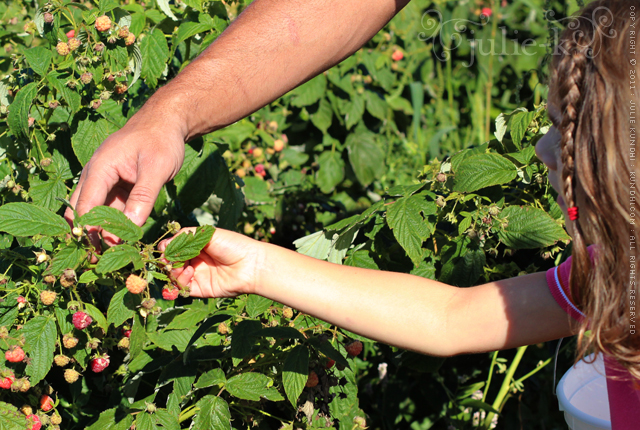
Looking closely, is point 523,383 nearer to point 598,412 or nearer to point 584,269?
point 598,412

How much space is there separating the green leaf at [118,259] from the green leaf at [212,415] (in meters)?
0.37

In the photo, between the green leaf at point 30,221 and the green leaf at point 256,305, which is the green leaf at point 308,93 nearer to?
the green leaf at point 256,305

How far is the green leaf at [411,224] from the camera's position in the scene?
1.44 m

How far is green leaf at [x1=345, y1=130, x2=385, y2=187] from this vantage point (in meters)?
2.79

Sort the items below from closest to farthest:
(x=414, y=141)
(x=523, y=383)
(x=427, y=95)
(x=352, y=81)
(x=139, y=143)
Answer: (x=139, y=143) < (x=523, y=383) < (x=352, y=81) < (x=414, y=141) < (x=427, y=95)

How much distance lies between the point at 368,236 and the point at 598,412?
0.77 m

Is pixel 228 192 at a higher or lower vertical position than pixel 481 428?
higher

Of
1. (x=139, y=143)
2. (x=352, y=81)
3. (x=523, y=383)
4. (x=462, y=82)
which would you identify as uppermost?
(x=139, y=143)

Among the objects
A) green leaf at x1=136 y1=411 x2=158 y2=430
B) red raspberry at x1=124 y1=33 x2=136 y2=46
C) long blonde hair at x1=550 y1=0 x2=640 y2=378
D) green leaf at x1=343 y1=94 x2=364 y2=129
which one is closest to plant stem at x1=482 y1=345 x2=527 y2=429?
long blonde hair at x1=550 y1=0 x2=640 y2=378

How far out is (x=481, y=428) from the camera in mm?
1958

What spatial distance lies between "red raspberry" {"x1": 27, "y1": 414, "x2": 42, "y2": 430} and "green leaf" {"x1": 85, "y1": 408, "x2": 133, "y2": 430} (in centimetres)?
11

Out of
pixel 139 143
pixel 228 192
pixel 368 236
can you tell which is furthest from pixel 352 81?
pixel 139 143

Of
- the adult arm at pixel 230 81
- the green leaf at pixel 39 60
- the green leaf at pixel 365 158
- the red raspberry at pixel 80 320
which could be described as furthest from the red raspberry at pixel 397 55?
the red raspberry at pixel 80 320

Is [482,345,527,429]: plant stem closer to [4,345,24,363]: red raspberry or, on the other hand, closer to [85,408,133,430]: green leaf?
[85,408,133,430]: green leaf
